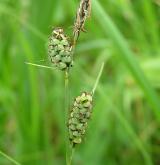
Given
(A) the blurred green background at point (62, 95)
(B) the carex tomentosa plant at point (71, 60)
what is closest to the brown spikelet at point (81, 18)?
(B) the carex tomentosa plant at point (71, 60)

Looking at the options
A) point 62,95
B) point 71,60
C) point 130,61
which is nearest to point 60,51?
point 71,60

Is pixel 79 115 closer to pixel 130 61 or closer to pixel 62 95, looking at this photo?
pixel 130 61

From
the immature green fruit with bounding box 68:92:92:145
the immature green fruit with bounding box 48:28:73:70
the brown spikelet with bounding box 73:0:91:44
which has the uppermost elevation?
the brown spikelet with bounding box 73:0:91:44

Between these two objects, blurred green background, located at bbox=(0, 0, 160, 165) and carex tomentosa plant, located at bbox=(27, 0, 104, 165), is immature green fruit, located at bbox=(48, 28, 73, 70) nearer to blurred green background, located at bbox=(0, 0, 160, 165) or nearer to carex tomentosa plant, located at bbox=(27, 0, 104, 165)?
carex tomentosa plant, located at bbox=(27, 0, 104, 165)

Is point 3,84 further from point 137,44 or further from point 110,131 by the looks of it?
point 137,44

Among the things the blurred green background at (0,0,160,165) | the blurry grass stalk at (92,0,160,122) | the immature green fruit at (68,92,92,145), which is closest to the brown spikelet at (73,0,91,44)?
the immature green fruit at (68,92,92,145)

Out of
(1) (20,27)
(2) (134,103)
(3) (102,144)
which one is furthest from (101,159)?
(1) (20,27)
